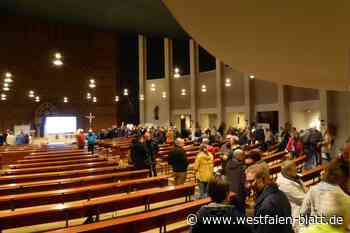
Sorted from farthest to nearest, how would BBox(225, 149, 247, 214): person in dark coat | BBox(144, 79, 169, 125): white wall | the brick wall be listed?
BBox(144, 79, 169, 125): white wall < the brick wall < BBox(225, 149, 247, 214): person in dark coat

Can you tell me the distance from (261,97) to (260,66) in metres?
14.4

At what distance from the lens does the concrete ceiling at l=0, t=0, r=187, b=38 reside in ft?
63.1

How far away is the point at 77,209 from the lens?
441 cm

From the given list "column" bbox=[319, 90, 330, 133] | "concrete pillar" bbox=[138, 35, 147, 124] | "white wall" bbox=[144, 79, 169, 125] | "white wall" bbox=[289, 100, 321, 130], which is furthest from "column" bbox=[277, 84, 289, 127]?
"concrete pillar" bbox=[138, 35, 147, 124]

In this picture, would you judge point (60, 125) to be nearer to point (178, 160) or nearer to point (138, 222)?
point (178, 160)

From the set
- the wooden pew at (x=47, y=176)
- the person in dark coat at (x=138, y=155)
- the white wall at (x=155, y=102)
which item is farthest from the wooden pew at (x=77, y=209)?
the white wall at (x=155, y=102)

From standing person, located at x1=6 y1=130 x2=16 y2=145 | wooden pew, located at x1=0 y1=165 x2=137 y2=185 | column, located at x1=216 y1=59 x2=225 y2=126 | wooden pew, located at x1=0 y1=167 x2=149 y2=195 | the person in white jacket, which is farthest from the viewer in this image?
column, located at x1=216 y1=59 x2=225 y2=126

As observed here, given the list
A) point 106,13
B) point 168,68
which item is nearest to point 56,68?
point 106,13

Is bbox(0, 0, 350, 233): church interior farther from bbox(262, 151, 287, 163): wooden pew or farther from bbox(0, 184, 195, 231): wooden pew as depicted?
bbox(262, 151, 287, 163): wooden pew

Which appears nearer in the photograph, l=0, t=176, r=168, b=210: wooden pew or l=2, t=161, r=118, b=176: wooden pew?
l=0, t=176, r=168, b=210: wooden pew

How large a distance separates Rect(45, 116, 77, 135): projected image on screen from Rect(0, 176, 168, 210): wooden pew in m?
18.2

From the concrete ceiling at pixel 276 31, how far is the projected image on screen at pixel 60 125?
67.9 ft

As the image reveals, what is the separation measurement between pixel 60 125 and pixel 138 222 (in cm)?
2093

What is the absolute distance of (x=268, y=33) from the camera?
2.96 meters
